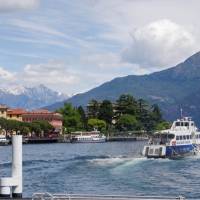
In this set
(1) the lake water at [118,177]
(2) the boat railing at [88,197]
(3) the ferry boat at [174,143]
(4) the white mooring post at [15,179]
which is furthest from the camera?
(3) the ferry boat at [174,143]

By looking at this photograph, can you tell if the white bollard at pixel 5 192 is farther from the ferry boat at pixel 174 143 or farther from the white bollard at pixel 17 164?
the ferry boat at pixel 174 143

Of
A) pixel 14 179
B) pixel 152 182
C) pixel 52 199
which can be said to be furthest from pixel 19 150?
pixel 152 182

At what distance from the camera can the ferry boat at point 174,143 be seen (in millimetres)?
80938

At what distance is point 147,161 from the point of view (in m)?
75.9

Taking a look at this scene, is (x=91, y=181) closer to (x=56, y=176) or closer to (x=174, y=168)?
(x=56, y=176)

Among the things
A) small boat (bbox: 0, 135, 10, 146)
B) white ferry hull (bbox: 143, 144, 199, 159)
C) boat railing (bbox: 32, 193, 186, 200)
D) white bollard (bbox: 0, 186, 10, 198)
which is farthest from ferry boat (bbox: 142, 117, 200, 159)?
small boat (bbox: 0, 135, 10, 146)

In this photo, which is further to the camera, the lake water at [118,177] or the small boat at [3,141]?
the small boat at [3,141]

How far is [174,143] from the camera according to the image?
8375 cm

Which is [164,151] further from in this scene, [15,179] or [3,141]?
[3,141]

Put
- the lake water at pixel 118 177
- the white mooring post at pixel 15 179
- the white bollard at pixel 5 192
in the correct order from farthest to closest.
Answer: the lake water at pixel 118 177
the white mooring post at pixel 15 179
the white bollard at pixel 5 192

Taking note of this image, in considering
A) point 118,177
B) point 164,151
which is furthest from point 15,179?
point 164,151

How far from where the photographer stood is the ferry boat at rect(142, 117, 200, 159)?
80938mm

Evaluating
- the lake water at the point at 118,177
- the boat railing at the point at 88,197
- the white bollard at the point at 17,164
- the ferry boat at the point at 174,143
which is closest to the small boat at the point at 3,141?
the ferry boat at the point at 174,143

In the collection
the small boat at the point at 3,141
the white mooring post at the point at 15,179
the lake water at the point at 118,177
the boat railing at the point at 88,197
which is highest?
the small boat at the point at 3,141
